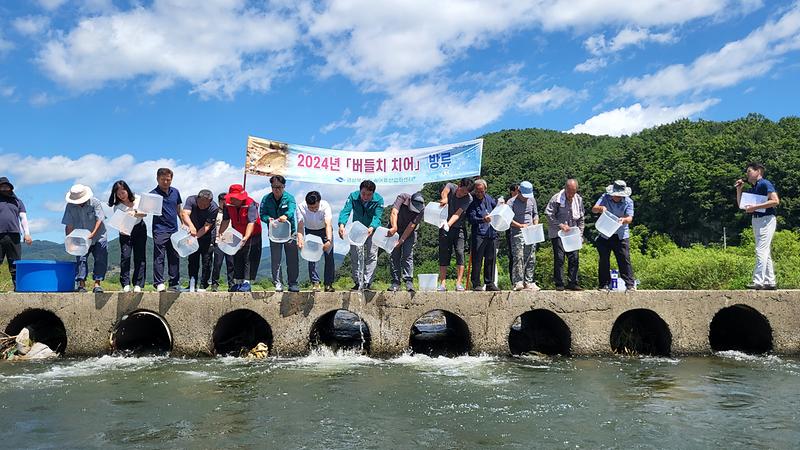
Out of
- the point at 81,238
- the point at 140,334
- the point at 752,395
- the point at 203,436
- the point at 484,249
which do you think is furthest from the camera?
the point at 140,334

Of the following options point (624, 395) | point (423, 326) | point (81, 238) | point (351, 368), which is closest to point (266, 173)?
point (81, 238)

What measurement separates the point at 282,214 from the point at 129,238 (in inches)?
101

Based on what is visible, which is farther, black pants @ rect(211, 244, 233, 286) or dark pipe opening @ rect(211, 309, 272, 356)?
dark pipe opening @ rect(211, 309, 272, 356)

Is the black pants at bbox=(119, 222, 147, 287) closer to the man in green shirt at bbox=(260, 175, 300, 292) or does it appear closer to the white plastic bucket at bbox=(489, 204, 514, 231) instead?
the man in green shirt at bbox=(260, 175, 300, 292)

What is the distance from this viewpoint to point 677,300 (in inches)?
377

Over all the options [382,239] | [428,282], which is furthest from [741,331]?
[382,239]

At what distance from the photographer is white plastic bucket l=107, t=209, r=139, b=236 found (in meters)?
9.38

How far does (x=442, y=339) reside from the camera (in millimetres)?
11781

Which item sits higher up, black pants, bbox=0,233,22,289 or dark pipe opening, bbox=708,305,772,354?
black pants, bbox=0,233,22,289

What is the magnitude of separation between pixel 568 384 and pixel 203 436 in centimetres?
447

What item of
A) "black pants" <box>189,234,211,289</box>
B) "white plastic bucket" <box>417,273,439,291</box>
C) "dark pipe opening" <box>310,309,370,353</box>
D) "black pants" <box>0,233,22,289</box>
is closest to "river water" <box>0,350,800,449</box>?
"dark pipe opening" <box>310,309,370,353</box>

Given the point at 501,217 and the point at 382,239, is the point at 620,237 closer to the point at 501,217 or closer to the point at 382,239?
the point at 501,217

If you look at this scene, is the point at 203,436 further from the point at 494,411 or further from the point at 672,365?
the point at 672,365

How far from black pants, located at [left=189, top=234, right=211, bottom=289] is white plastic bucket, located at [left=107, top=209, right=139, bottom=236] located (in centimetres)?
107
